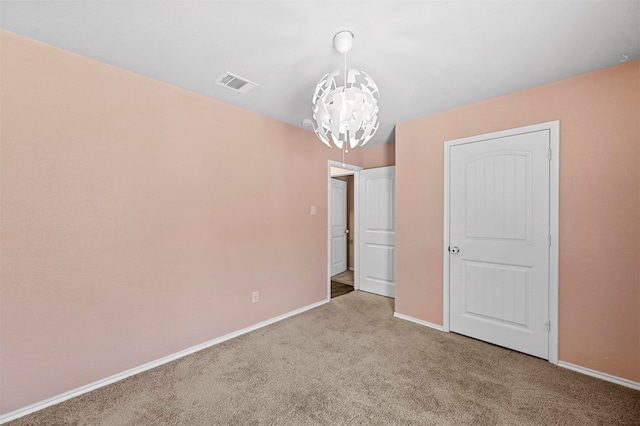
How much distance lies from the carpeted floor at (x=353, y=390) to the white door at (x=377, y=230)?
1459mm

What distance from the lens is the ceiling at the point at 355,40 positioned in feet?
4.76

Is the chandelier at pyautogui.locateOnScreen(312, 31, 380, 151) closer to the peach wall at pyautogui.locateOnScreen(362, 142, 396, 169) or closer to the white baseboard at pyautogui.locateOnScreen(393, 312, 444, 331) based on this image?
the white baseboard at pyautogui.locateOnScreen(393, 312, 444, 331)

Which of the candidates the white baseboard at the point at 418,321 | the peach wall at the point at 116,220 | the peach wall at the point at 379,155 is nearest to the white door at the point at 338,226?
the peach wall at the point at 379,155

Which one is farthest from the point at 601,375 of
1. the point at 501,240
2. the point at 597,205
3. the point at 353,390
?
the point at 353,390

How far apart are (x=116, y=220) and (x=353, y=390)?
2135mm

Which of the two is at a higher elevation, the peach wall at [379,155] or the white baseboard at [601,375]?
the peach wall at [379,155]

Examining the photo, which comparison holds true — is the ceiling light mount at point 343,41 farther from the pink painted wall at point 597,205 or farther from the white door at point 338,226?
the white door at point 338,226

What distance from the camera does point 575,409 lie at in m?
1.73

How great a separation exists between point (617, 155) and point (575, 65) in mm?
731

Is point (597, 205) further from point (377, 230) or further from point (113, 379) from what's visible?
point (113, 379)

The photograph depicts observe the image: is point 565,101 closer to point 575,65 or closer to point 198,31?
point 575,65

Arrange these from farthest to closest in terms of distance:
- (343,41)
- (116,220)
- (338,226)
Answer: (338,226) → (116,220) → (343,41)

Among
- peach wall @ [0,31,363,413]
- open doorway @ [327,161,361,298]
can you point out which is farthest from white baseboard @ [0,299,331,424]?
open doorway @ [327,161,361,298]

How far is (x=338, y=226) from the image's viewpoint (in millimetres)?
5547
